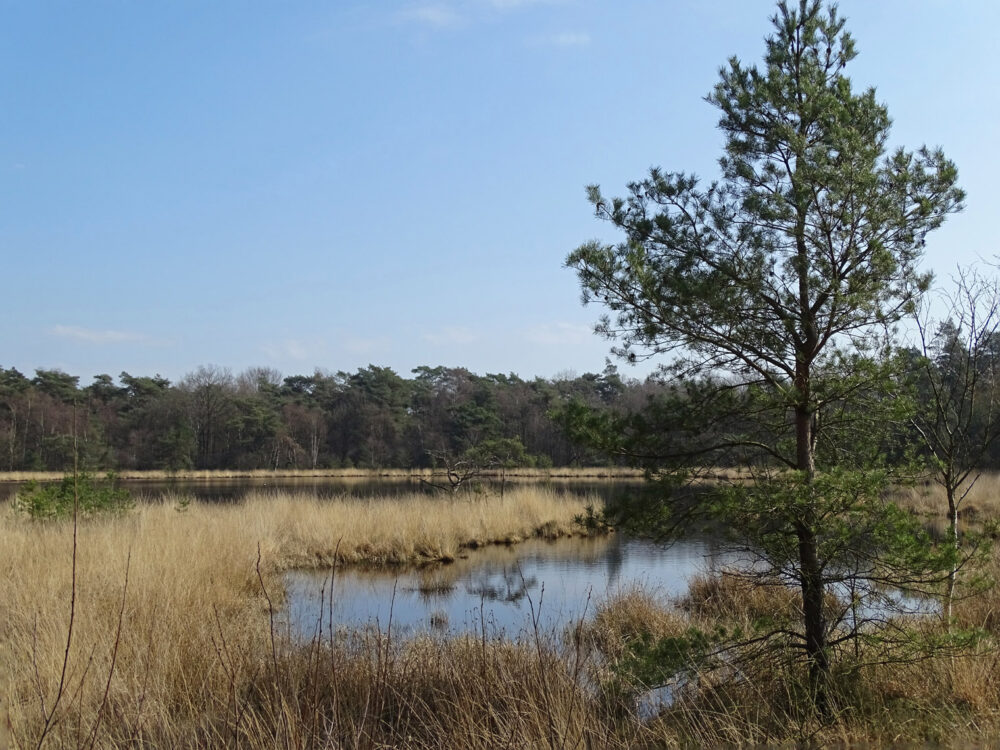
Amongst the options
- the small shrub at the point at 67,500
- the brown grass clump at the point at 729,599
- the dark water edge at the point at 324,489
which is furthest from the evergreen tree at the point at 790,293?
the dark water edge at the point at 324,489

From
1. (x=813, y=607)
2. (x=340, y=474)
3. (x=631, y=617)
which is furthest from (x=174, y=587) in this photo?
(x=340, y=474)

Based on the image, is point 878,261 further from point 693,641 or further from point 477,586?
point 477,586

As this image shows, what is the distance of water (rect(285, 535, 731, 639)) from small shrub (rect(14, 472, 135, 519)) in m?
3.07

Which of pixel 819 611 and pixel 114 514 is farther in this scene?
Result: pixel 114 514

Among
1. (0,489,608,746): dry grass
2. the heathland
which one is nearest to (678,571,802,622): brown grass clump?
the heathland

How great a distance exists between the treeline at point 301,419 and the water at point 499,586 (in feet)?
90.7

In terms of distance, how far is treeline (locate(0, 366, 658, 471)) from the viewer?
1725 inches

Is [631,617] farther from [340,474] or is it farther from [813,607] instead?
[340,474]

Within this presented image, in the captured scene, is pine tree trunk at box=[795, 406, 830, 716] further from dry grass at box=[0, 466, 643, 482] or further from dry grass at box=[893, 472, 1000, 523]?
dry grass at box=[0, 466, 643, 482]

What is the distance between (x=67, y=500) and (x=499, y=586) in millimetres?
6458

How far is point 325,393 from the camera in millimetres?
56375

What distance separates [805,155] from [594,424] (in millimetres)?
1930

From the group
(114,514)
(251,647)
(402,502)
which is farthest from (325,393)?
(251,647)

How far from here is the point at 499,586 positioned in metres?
11.3
